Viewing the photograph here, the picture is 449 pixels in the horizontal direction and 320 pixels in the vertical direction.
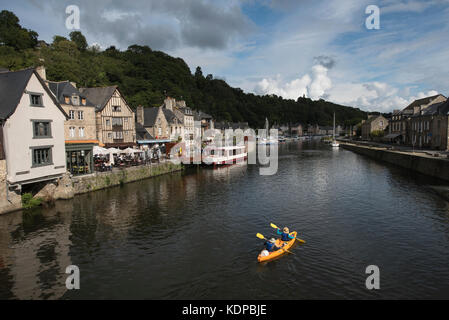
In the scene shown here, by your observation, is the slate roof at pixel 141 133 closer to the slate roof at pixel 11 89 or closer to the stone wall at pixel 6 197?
the slate roof at pixel 11 89

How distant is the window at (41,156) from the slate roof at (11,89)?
3.43 m

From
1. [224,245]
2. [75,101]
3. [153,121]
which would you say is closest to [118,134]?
[75,101]

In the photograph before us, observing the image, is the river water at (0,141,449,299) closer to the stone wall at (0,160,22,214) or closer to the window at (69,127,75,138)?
the stone wall at (0,160,22,214)

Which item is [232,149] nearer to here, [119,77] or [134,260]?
[134,260]

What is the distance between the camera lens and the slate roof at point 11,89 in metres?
21.7

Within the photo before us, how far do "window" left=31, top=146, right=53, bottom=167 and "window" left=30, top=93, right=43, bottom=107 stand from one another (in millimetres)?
3628

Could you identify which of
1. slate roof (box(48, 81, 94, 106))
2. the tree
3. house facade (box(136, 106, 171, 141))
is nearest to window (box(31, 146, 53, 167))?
slate roof (box(48, 81, 94, 106))

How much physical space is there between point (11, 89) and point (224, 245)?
21.1 meters

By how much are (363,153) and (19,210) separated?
228ft

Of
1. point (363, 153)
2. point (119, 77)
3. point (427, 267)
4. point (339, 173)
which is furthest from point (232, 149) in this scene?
point (119, 77)

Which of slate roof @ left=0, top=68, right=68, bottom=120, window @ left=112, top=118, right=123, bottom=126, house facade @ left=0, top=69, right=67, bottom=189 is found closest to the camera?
house facade @ left=0, top=69, right=67, bottom=189

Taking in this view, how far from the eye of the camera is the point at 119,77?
98.1 metres

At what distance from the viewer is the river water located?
509 inches

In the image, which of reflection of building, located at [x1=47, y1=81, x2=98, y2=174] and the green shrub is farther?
reflection of building, located at [x1=47, y1=81, x2=98, y2=174]
